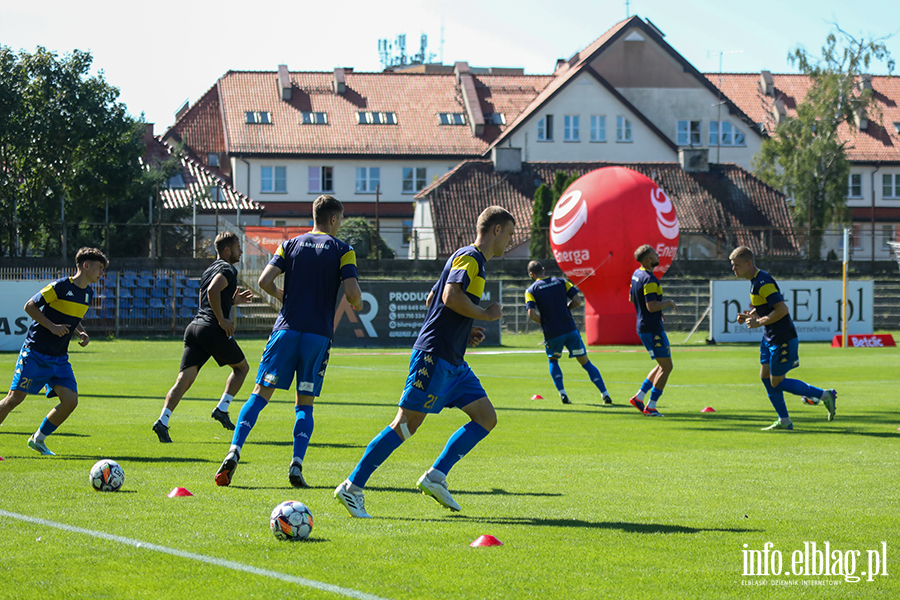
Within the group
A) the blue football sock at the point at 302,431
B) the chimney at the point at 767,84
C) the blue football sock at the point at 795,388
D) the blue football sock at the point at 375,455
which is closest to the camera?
the blue football sock at the point at 375,455

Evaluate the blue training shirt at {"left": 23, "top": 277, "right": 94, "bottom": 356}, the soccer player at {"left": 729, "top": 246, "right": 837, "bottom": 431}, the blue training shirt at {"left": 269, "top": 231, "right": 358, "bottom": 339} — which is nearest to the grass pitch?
the soccer player at {"left": 729, "top": 246, "right": 837, "bottom": 431}

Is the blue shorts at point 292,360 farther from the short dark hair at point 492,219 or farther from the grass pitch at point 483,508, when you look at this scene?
the short dark hair at point 492,219

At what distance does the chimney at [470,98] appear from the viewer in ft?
218

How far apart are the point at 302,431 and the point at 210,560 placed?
253 cm

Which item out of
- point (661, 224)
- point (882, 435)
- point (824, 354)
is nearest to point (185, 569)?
point (882, 435)

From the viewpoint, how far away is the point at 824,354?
28062 millimetres

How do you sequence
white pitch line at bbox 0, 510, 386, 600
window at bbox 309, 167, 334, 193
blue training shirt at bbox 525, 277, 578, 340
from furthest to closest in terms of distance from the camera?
window at bbox 309, 167, 334, 193
blue training shirt at bbox 525, 277, 578, 340
white pitch line at bbox 0, 510, 386, 600

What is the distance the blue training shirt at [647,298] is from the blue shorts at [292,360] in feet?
23.3

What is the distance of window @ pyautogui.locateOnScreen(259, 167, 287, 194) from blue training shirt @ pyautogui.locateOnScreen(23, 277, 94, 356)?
54.3m

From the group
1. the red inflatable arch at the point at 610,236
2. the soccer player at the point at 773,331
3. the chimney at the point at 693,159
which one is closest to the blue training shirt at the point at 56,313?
the soccer player at the point at 773,331

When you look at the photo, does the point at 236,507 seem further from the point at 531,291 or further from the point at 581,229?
the point at 581,229

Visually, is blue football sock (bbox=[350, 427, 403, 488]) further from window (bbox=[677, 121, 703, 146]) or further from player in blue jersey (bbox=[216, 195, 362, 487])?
window (bbox=[677, 121, 703, 146])

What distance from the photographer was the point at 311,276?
317 inches

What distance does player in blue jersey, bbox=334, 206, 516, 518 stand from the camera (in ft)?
22.5
